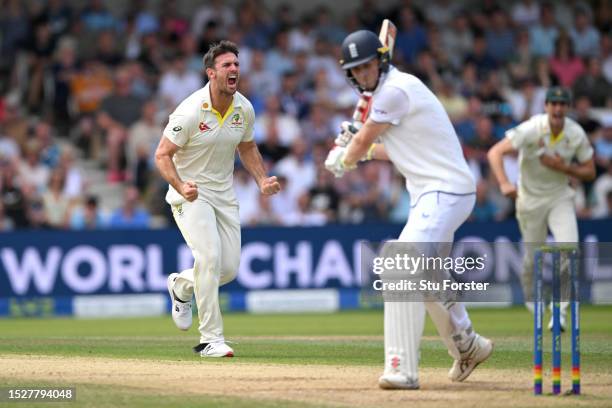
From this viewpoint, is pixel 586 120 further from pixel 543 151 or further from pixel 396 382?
pixel 396 382

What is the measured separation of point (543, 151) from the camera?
12.4 metres

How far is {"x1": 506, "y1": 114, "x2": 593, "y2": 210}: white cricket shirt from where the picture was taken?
12.4 meters

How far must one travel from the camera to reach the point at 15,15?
18938 millimetres

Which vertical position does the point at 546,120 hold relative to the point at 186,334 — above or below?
above

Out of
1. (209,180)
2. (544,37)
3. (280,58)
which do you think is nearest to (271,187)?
(209,180)

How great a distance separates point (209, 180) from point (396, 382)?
2.79m

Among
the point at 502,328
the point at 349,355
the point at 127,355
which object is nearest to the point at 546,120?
the point at 502,328

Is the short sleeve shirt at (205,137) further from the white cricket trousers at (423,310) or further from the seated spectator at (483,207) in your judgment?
the seated spectator at (483,207)

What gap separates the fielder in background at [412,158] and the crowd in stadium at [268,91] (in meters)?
9.80

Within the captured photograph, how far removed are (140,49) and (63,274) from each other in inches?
187

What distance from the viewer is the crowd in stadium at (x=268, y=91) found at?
17.3 meters

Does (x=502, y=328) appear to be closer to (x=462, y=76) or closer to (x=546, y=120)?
(x=546, y=120)

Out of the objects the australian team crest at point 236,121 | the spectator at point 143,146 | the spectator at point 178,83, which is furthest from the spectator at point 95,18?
the australian team crest at point 236,121

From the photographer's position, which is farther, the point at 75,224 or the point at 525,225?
the point at 75,224
